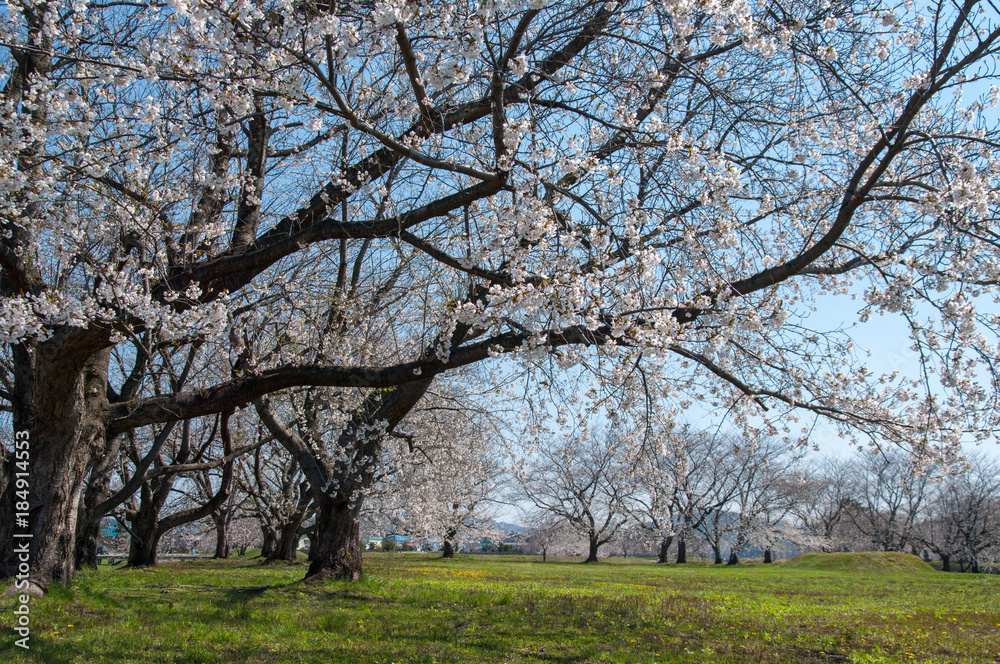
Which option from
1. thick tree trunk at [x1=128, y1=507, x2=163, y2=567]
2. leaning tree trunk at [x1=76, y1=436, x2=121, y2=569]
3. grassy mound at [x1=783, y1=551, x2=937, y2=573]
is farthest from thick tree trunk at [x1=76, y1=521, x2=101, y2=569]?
grassy mound at [x1=783, y1=551, x2=937, y2=573]

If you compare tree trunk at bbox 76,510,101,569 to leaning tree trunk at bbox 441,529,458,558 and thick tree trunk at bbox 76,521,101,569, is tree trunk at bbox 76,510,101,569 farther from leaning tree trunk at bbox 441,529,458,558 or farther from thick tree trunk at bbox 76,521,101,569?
leaning tree trunk at bbox 441,529,458,558

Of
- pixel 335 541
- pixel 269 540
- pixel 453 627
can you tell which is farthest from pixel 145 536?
pixel 453 627

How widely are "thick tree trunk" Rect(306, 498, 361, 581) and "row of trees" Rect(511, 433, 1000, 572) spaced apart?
22.9 meters

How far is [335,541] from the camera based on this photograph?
9.79 metres

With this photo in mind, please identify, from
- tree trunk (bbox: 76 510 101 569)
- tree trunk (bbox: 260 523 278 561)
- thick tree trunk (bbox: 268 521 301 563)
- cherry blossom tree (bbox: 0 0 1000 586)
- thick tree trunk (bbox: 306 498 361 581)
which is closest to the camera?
cherry blossom tree (bbox: 0 0 1000 586)

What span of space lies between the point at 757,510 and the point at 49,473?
39782mm

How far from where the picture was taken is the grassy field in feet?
16.8

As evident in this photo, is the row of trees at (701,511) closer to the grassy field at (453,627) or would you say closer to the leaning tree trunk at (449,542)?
the leaning tree trunk at (449,542)

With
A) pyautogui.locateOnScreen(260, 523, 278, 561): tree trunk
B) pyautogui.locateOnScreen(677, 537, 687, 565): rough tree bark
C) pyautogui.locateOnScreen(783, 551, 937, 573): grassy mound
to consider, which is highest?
pyautogui.locateOnScreen(260, 523, 278, 561): tree trunk

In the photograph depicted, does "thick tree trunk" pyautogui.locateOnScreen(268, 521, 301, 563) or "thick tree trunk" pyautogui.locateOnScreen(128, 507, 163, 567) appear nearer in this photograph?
"thick tree trunk" pyautogui.locateOnScreen(128, 507, 163, 567)

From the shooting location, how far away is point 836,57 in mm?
4660

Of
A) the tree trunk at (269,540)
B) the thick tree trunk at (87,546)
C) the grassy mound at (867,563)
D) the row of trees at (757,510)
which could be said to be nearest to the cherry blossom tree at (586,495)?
the row of trees at (757,510)

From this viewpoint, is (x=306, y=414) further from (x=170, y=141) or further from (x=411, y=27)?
(x=411, y=27)

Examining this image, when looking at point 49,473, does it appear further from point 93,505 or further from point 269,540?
point 269,540
